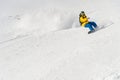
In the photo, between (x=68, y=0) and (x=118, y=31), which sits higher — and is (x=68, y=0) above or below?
below

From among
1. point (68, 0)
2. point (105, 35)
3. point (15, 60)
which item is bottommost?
point (68, 0)

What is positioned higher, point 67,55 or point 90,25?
point 67,55

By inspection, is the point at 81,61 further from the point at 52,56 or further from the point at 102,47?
the point at 52,56

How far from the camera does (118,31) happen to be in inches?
492

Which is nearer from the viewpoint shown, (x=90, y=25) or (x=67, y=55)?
(x=67, y=55)

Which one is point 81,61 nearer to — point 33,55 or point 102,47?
point 102,47

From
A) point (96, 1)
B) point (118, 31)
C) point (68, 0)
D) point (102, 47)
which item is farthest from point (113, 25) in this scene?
point (68, 0)

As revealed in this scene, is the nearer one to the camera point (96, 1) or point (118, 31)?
point (118, 31)

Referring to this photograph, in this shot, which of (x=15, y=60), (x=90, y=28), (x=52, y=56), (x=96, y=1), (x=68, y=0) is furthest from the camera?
(x=68, y=0)

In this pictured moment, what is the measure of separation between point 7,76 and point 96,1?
1595 centimetres

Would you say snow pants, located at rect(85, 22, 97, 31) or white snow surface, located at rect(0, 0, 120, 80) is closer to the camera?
white snow surface, located at rect(0, 0, 120, 80)

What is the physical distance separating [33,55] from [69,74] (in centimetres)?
366

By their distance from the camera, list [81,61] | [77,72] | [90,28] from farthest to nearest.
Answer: [90,28], [81,61], [77,72]

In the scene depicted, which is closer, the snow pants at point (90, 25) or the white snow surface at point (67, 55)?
the white snow surface at point (67, 55)
